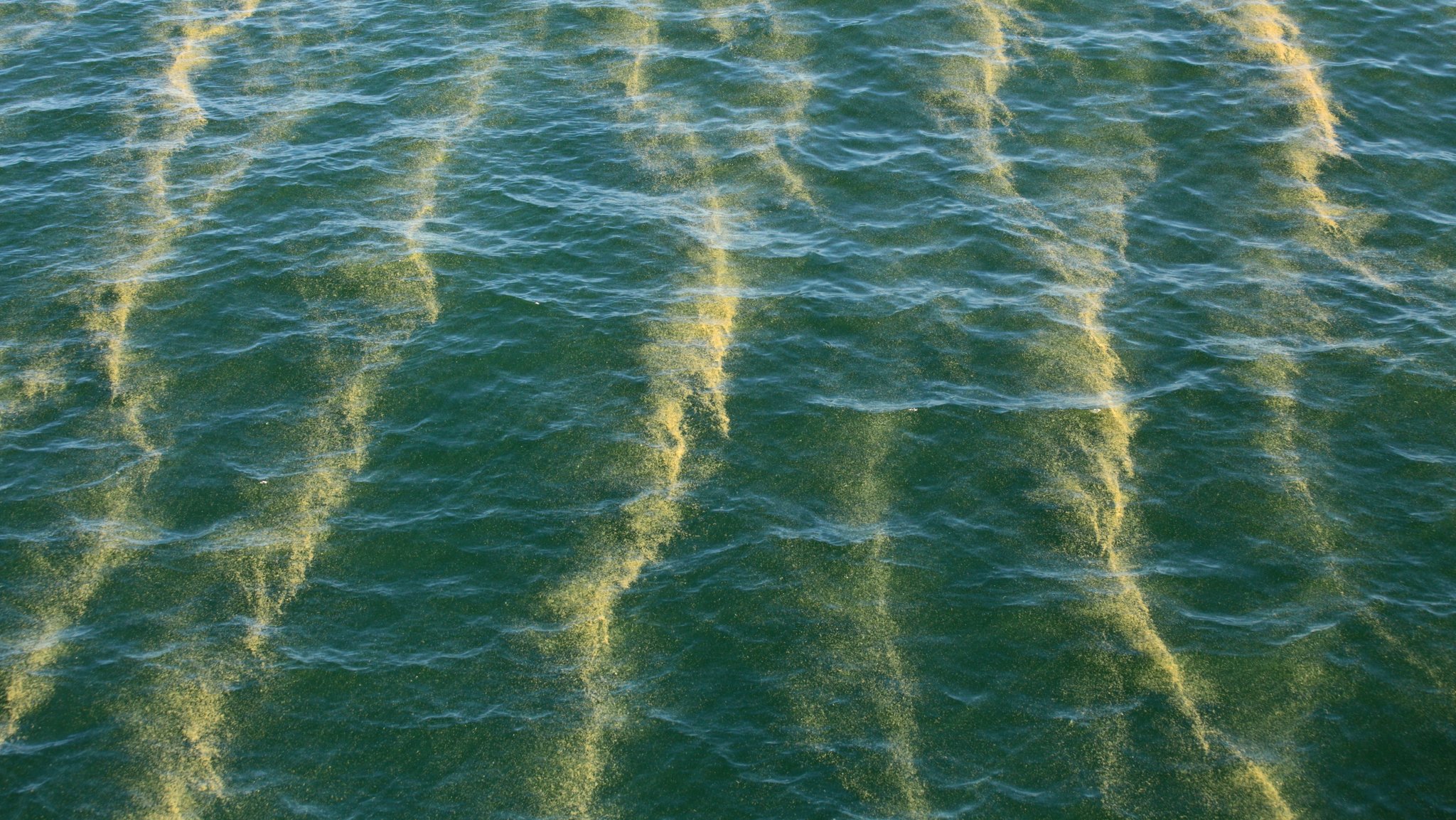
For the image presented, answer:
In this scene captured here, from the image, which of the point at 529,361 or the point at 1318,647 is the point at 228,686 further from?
the point at 1318,647

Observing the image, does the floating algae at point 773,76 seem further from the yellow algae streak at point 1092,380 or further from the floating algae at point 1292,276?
the floating algae at point 1292,276

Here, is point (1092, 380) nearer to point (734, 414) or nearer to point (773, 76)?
point (734, 414)

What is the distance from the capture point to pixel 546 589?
724 inches

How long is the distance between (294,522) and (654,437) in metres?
6.70

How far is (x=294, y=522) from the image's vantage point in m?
19.7

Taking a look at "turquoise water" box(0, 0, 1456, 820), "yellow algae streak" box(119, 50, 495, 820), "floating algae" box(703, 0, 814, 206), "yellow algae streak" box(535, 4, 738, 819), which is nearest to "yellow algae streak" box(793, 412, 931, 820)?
"turquoise water" box(0, 0, 1456, 820)

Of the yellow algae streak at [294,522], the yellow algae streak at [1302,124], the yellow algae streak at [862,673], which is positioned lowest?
the yellow algae streak at [862,673]

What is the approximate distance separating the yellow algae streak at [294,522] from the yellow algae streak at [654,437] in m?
4.79

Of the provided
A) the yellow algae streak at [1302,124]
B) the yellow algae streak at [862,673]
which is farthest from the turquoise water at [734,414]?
the yellow algae streak at [1302,124]

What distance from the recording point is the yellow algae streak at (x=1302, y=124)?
84.3ft

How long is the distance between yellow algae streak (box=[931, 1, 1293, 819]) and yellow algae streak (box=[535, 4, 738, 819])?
6.79 meters

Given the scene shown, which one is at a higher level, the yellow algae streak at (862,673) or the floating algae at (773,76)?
the floating algae at (773,76)

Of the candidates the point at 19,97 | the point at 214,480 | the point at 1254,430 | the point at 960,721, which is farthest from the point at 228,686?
the point at 19,97

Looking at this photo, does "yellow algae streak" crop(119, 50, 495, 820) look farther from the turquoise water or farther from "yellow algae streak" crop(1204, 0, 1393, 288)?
"yellow algae streak" crop(1204, 0, 1393, 288)
